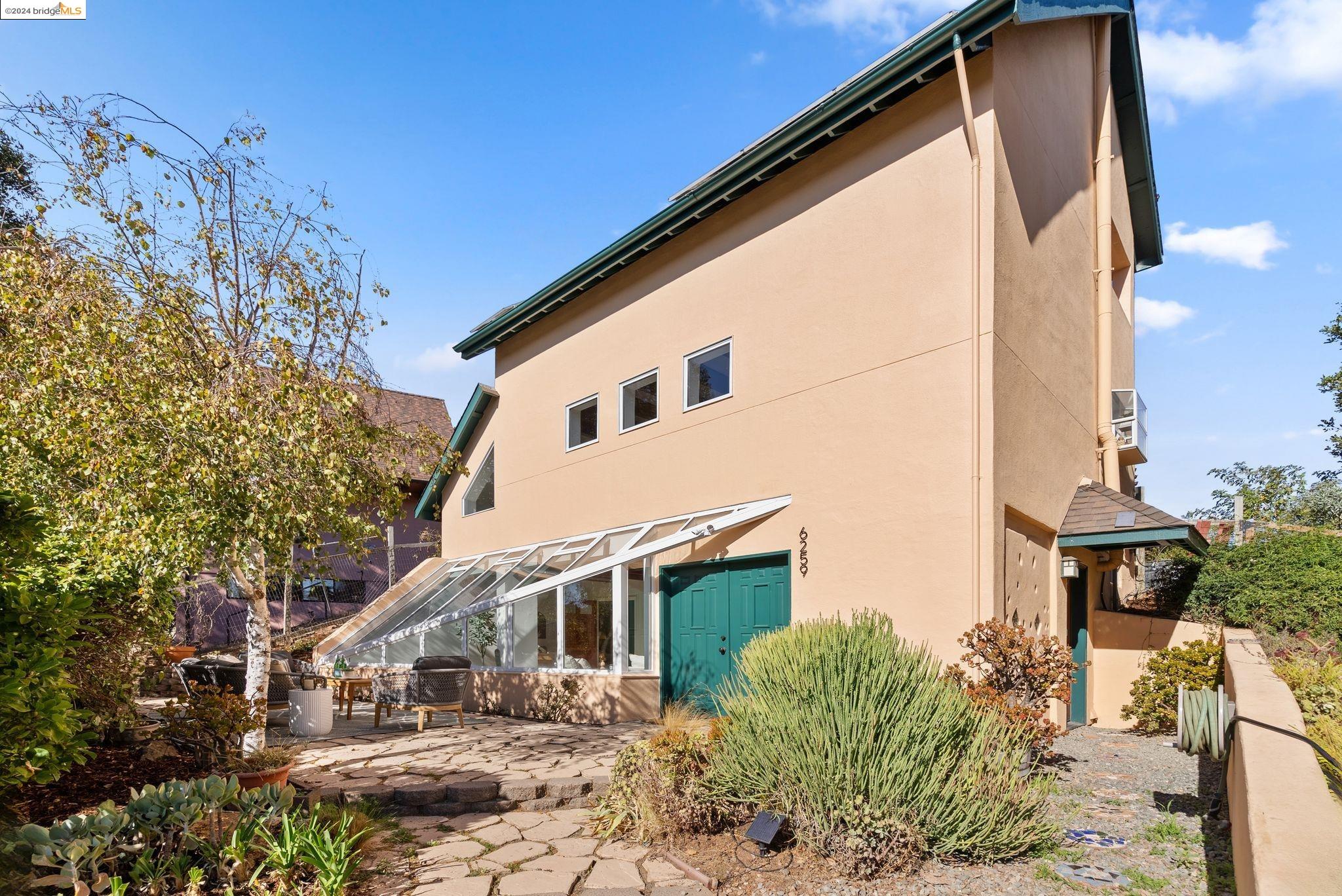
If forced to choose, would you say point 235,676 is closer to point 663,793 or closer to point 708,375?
point 708,375

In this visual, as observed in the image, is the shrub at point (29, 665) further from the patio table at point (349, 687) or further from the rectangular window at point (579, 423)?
the rectangular window at point (579, 423)

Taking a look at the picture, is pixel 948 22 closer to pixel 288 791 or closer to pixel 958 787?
pixel 958 787

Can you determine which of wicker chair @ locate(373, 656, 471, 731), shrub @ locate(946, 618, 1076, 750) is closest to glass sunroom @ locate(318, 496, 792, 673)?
wicker chair @ locate(373, 656, 471, 731)

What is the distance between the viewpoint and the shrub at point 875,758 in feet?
17.0

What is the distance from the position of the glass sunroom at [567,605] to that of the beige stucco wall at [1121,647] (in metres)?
5.50

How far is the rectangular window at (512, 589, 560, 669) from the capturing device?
12.9 m

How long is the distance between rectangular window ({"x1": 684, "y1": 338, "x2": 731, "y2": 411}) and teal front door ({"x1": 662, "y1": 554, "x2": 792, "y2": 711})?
A: 2.36m

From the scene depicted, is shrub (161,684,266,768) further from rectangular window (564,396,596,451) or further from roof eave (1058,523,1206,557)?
roof eave (1058,523,1206,557)

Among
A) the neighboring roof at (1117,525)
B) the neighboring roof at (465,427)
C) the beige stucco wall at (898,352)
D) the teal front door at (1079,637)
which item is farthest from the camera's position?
the neighboring roof at (465,427)

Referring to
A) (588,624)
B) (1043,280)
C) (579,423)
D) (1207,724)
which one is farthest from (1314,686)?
(579,423)

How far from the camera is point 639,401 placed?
13.1m

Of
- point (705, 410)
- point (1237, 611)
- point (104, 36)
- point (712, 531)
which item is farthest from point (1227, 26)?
point (104, 36)

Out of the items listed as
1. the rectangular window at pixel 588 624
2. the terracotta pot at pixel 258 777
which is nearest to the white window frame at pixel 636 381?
the rectangular window at pixel 588 624

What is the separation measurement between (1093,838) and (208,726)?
22.7 ft
